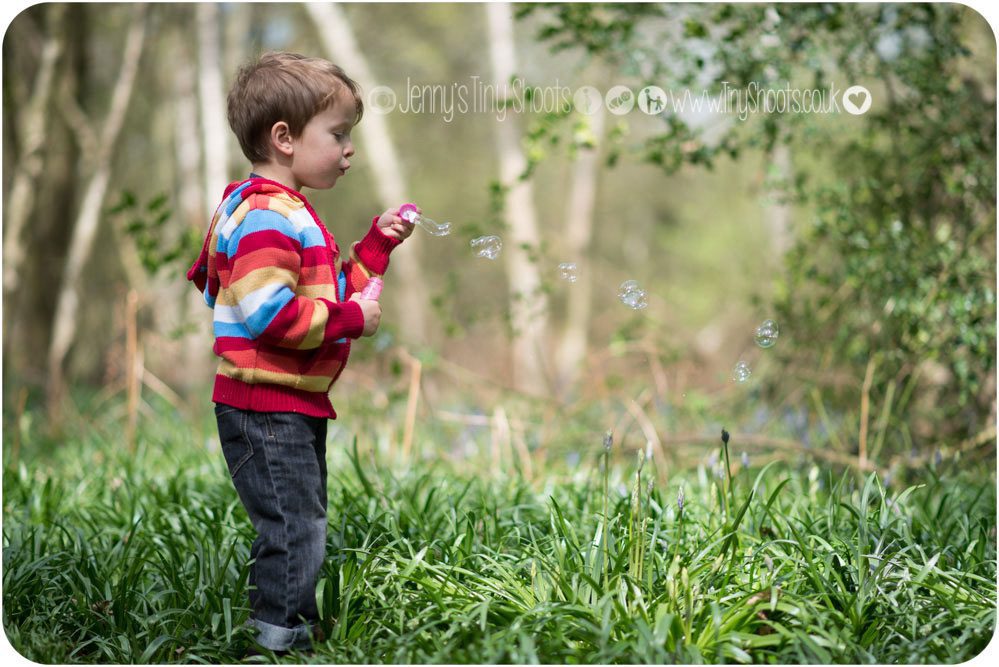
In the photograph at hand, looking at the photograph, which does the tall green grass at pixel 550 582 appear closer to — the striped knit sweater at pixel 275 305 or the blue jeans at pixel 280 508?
the blue jeans at pixel 280 508

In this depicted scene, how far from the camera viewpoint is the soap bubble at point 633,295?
2.87 metres

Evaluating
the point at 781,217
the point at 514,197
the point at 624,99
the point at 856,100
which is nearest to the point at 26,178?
the point at 624,99

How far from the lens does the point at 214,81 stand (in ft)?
28.5

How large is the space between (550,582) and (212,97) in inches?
296

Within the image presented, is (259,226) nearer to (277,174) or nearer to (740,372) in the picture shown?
(277,174)

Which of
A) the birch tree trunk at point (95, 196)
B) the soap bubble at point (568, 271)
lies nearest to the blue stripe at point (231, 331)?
the soap bubble at point (568, 271)

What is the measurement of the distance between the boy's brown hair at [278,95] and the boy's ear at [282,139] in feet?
0.05

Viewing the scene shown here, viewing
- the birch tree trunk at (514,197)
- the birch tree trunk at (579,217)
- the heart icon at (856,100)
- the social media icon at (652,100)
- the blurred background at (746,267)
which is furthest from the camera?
the birch tree trunk at (579,217)

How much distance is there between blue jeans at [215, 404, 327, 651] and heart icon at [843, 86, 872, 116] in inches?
137

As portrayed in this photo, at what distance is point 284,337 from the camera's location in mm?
2256

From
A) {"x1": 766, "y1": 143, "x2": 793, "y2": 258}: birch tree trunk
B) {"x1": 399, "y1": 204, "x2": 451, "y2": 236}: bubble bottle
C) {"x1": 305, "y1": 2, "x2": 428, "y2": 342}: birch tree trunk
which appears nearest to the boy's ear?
{"x1": 399, "y1": 204, "x2": 451, "y2": 236}: bubble bottle

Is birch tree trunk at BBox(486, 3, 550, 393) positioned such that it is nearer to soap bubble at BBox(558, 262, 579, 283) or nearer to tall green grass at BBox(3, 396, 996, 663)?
soap bubble at BBox(558, 262, 579, 283)

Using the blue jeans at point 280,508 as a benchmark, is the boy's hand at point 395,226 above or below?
above

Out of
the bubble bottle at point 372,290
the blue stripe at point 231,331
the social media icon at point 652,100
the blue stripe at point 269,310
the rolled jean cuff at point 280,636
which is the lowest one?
the rolled jean cuff at point 280,636
